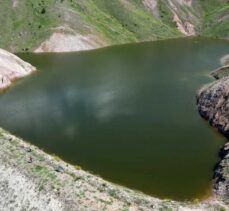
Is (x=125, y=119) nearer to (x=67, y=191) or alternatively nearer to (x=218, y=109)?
(x=218, y=109)

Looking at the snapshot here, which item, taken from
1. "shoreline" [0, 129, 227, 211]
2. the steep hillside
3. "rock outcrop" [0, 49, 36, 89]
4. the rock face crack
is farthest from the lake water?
the steep hillside

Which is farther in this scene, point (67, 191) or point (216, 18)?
point (216, 18)

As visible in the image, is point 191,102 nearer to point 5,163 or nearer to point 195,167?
point 195,167

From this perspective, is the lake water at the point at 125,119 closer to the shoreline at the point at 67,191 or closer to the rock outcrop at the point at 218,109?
the rock outcrop at the point at 218,109

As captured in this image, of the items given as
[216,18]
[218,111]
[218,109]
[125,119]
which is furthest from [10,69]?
[216,18]

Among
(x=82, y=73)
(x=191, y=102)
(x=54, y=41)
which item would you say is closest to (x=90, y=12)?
(x=54, y=41)

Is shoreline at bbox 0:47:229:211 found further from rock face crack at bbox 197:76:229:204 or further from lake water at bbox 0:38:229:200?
lake water at bbox 0:38:229:200
